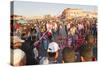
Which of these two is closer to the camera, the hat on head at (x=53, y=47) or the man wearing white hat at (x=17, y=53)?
the man wearing white hat at (x=17, y=53)

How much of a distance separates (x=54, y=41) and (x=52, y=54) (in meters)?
0.11

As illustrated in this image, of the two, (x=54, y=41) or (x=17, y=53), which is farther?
(x=54, y=41)

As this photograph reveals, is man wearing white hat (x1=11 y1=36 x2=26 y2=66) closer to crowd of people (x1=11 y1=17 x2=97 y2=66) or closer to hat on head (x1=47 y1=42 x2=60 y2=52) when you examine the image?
crowd of people (x1=11 y1=17 x2=97 y2=66)

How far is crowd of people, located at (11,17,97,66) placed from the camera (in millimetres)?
1560

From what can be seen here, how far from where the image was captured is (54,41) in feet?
5.46

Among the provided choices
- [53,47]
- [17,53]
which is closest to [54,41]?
[53,47]

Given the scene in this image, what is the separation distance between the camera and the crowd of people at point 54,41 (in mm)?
1560

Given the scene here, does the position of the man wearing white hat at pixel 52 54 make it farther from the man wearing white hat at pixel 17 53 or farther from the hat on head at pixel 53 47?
the man wearing white hat at pixel 17 53

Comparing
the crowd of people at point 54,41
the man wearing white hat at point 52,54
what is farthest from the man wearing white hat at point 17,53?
the man wearing white hat at point 52,54

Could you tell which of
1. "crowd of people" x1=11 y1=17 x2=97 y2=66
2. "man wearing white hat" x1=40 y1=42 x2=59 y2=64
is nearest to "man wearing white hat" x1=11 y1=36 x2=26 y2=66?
"crowd of people" x1=11 y1=17 x2=97 y2=66

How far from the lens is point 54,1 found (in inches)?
66.0

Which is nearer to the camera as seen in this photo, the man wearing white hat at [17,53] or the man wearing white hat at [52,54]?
the man wearing white hat at [17,53]

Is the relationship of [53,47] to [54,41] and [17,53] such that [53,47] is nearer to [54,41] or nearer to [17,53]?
[54,41]
